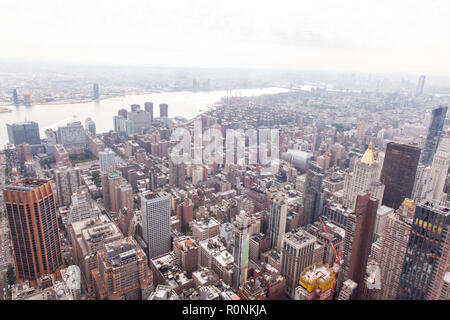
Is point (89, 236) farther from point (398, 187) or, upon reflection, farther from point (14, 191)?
point (398, 187)

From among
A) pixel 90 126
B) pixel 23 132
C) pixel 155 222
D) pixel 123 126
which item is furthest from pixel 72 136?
pixel 155 222

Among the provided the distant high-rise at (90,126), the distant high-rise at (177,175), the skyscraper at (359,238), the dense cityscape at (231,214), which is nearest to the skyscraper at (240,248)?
the dense cityscape at (231,214)

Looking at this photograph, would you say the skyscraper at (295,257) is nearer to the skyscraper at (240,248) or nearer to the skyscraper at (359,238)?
the skyscraper at (359,238)

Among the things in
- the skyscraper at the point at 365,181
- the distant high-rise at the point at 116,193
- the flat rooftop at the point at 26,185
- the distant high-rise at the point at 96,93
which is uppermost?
the distant high-rise at the point at 96,93

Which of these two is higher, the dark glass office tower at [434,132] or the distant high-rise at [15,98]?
the distant high-rise at [15,98]

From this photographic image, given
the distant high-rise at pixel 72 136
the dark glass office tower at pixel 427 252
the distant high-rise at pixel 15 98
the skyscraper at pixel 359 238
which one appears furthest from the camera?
the distant high-rise at pixel 72 136

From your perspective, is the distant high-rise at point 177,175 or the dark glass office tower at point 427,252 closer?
the dark glass office tower at point 427,252

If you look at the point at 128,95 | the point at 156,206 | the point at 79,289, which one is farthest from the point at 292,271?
the point at 128,95
